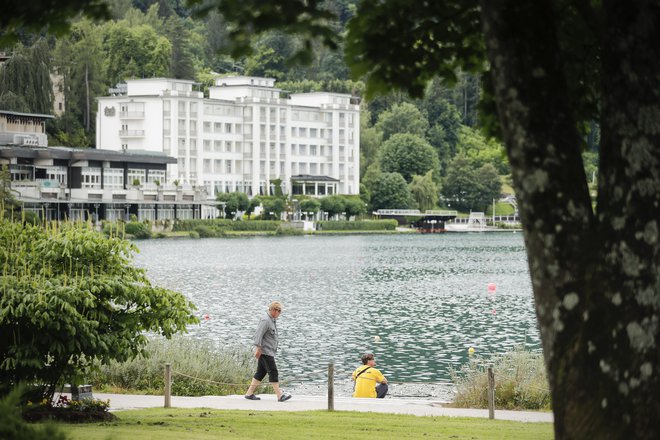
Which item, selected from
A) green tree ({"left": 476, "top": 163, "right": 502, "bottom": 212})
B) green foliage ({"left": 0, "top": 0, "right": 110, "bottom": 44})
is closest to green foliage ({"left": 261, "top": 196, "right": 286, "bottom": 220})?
green tree ({"left": 476, "top": 163, "right": 502, "bottom": 212})

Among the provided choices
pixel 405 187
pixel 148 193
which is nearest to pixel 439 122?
pixel 405 187

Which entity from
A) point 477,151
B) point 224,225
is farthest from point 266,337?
point 477,151

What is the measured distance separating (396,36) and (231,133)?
146 m

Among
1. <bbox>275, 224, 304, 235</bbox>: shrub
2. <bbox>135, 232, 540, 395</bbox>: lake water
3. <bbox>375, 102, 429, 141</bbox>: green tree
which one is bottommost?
<bbox>135, 232, 540, 395</bbox>: lake water

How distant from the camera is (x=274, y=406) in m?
17.8

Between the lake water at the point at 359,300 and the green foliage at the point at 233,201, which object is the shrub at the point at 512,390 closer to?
the lake water at the point at 359,300

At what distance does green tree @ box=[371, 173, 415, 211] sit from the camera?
157875 mm

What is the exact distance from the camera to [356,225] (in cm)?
15112

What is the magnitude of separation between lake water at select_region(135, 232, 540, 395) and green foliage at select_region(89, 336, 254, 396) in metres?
1.77

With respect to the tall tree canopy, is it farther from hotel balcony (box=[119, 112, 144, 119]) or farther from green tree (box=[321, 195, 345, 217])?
green tree (box=[321, 195, 345, 217])

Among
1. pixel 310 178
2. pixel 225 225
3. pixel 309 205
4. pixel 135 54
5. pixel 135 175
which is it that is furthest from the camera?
pixel 310 178

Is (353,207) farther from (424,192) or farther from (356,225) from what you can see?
(424,192)

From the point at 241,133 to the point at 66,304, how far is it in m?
141

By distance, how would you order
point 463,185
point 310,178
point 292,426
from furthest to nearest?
1. point 463,185
2. point 310,178
3. point 292,426
